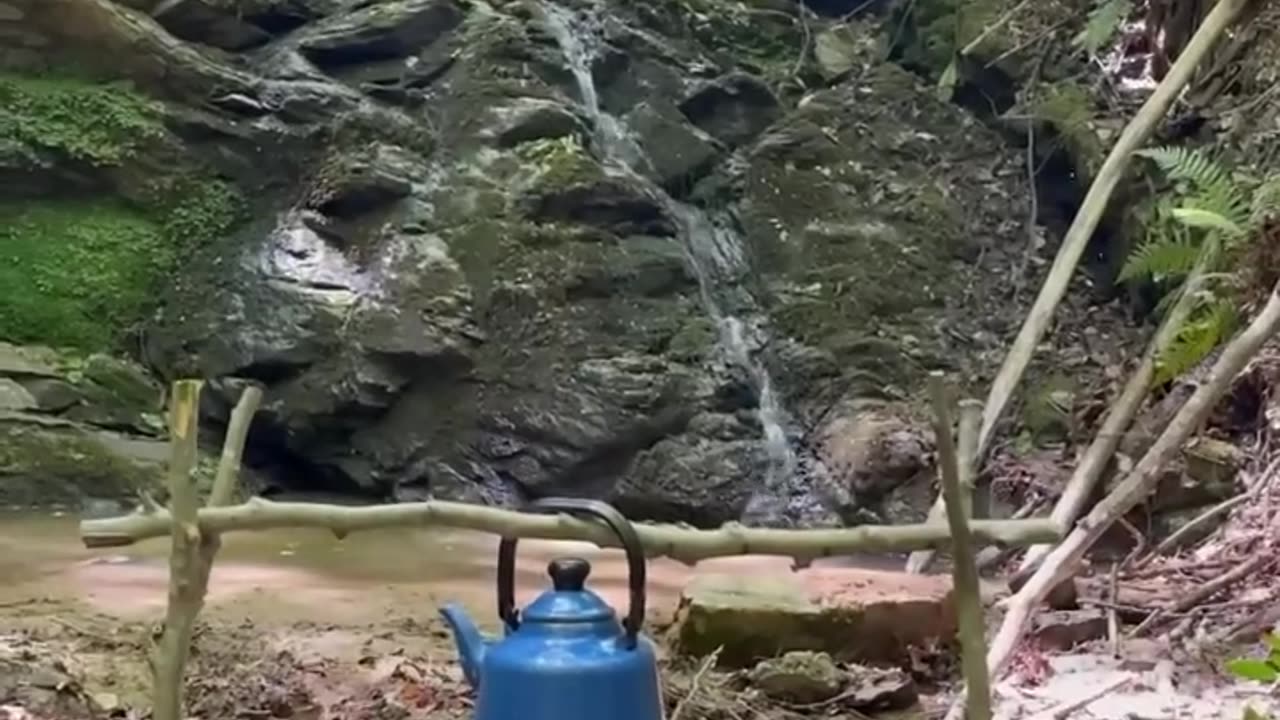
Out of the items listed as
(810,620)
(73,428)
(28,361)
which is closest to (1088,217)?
(810,620)

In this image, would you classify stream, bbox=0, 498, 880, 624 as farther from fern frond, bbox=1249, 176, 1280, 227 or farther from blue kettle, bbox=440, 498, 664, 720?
blue kettle, bbox=440, 498, 664, 720

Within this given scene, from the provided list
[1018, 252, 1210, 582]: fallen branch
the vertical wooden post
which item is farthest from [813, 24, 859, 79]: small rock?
the vertical wooden post

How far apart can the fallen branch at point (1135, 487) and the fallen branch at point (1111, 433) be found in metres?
0.06

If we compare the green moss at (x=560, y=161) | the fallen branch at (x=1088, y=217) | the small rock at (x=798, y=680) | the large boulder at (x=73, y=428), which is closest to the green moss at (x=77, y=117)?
the large boulder at (x=73, y=428)

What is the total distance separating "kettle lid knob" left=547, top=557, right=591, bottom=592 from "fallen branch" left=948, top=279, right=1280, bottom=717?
1371mm

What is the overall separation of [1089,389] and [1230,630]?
12.0 feet

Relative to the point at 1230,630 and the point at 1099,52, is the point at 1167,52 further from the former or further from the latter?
the point at 1230,630

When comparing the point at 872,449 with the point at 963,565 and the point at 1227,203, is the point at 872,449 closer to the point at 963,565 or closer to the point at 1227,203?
the point at 1227,203

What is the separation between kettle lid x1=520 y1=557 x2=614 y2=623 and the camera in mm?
1263

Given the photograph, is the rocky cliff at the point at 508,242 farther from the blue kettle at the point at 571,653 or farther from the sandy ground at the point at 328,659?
the blue kettle at the point at 571,653

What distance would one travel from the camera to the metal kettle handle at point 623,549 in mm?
1191

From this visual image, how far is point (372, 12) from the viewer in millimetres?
8430

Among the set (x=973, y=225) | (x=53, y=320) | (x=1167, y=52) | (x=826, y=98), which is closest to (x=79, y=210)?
(x=53, y=320)

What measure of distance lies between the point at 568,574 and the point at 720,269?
678 cm
